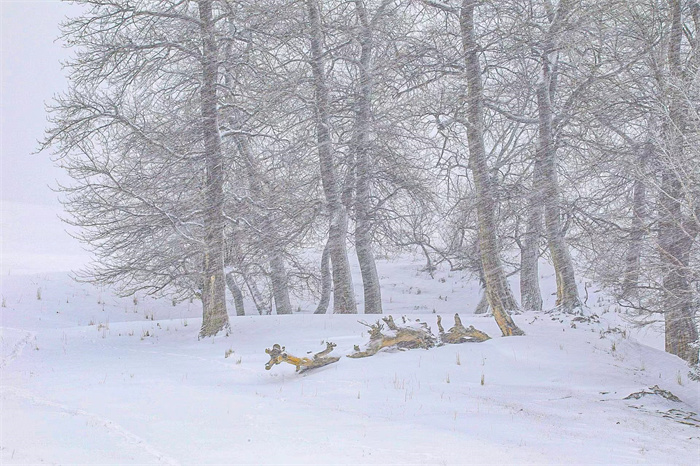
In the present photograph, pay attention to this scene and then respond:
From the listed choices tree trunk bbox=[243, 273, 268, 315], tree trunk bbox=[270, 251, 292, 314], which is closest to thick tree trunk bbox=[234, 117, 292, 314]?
tree trunk bbox=[270, 251, 292, 314]

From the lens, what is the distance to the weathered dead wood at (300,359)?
25.7ft

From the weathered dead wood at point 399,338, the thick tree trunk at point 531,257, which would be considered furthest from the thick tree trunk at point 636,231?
the weathered dead wood at point 399,338

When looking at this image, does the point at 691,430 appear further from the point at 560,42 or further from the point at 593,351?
the point at 560,42

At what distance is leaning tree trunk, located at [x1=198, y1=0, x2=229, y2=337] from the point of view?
37.7 feet

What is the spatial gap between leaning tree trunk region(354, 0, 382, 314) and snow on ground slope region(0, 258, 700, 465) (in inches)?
112

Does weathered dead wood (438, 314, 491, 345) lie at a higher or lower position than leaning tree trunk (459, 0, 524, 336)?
lower

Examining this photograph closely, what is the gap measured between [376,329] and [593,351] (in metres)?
3.19

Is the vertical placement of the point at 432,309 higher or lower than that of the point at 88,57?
lower

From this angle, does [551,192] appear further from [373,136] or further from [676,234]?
[373,136]

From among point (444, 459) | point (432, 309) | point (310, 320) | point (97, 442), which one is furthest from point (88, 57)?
point (432, 309)

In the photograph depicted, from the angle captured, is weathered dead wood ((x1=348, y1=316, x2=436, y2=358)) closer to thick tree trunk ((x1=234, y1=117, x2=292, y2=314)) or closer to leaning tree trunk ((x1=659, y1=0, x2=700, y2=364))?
leaning tree trunk ((x1=659, y1=0, x2=700, y2=364))

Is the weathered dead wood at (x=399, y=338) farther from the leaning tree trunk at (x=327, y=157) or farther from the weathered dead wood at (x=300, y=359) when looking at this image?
the leaning tree trunk at (x=327, y=157)

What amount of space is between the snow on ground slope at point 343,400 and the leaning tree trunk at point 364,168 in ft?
9.36

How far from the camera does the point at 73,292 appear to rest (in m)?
19.2
